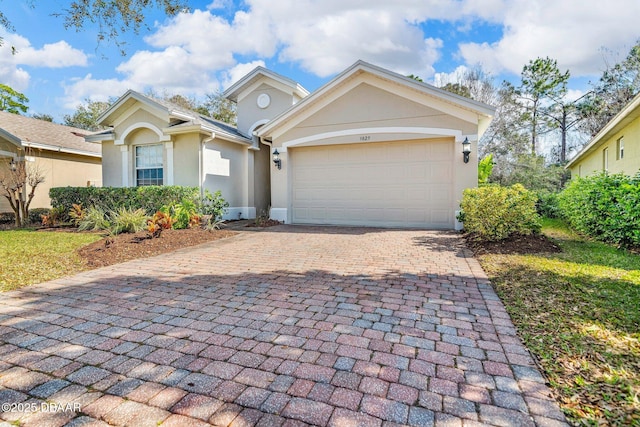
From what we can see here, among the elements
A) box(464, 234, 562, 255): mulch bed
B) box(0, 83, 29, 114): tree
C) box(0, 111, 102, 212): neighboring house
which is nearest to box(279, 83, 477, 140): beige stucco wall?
box(464, 234, 562, 255): mulch bed

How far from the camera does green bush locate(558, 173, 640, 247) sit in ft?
21.8

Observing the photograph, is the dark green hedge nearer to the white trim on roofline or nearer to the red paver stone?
the white trim on roofline

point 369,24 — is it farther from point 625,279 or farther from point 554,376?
point 554,376

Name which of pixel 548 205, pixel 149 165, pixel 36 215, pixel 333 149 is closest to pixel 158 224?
pixel 149 165

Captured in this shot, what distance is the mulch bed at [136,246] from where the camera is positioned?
6121mm

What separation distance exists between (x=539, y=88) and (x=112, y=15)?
28253mm

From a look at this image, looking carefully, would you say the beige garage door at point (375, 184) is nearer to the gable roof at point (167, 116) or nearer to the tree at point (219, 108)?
the gable roof at point (167, 116)

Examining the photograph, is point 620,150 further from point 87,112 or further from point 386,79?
point 87,112

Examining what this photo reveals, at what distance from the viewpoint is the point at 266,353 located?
2.57m

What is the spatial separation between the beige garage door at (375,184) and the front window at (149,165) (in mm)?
5402

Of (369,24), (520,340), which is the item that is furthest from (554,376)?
(369,24)

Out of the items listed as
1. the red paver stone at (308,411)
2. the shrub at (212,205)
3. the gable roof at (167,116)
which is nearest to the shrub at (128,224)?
the shrub at (212,205)

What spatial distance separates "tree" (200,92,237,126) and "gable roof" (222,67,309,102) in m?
A: 14.2

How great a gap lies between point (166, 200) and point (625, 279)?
11014 mm
